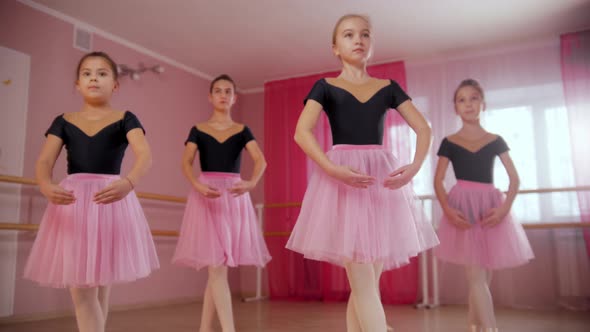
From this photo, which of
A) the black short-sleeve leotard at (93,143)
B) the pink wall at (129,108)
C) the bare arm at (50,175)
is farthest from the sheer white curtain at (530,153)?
the bare arm at (50,175)

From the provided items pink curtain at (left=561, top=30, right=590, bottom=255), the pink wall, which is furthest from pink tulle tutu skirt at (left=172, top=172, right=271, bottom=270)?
pink curtain at (left=561, top=30, right=590, bottom=255)

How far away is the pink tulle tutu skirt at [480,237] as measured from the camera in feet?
8.13

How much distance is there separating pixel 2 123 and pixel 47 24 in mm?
925

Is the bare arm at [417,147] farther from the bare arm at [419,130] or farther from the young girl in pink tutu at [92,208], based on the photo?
the young girl in pink tutu at [92,208]

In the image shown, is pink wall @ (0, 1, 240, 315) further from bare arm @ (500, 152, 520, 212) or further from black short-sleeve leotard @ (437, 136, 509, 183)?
bare arm @ (500, 152, 520, 212)

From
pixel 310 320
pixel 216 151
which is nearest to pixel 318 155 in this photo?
pixel 216 151

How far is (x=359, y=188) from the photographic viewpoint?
1619mm

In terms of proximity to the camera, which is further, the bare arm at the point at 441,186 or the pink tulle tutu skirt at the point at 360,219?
the bare arm at the point at 441,186

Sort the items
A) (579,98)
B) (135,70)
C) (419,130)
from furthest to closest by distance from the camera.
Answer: (135,70) < (579,98) < (419,130)

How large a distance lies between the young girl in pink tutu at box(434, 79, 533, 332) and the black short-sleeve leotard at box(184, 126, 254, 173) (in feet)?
3.68

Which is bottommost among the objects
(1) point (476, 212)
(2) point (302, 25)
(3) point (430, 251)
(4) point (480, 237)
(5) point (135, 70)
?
(3) point (430, 251)

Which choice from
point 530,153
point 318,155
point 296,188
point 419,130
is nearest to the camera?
point 318,155

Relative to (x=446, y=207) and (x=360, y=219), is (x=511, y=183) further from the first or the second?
(x=360, y=219)

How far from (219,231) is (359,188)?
3.87 feet
